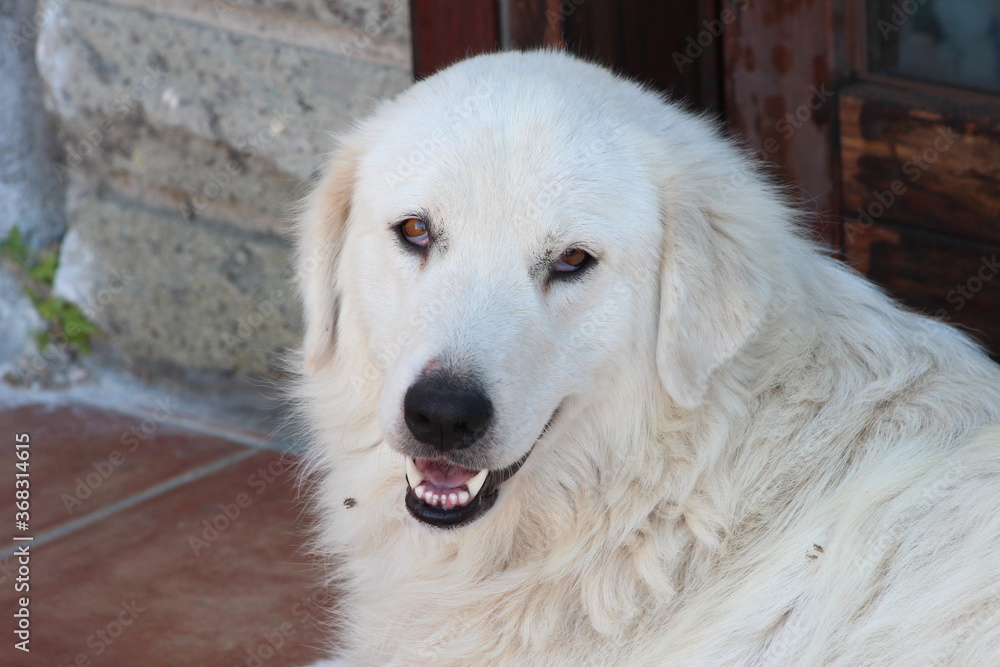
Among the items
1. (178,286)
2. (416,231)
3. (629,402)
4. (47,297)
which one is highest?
(416,231)

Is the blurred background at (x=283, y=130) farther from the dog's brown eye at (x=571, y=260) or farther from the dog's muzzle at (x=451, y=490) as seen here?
the dog's muzzle at (x=451, y=490)

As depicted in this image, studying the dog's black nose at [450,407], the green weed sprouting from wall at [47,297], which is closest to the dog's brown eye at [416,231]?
the dog's black nose at [450,407]

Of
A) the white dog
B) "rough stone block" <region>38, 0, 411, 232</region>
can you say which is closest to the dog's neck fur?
the white dog

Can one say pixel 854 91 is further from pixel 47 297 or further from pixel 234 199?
pixel 47 297

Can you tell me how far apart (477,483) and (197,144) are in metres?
2.58

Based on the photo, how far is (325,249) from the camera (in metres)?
2.73

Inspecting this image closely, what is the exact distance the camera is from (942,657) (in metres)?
2.05

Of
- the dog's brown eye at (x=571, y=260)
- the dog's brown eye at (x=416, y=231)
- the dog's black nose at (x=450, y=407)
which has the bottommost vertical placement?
the dog's black nose at (x=450, y=407)

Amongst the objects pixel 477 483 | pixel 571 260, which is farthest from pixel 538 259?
pixel 477 483

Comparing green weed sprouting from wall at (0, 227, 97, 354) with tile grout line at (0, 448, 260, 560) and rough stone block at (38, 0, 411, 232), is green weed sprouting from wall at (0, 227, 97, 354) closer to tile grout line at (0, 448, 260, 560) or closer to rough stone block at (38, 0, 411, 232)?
rough stone block at (38, 0, 411, 232)

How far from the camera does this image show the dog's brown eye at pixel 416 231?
2.44 m

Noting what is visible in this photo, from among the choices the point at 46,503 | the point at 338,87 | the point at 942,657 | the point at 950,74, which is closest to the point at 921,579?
the point at 942,657

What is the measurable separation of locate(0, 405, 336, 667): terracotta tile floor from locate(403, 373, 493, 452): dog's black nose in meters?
1.25

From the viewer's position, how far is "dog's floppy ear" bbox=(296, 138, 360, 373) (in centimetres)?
269
